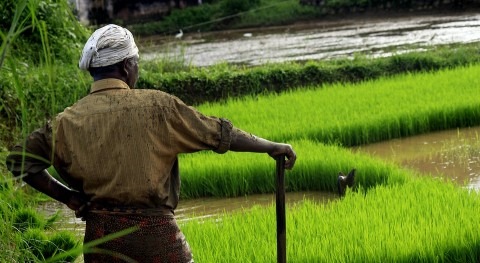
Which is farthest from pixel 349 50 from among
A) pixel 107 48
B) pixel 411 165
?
pixel 107 48

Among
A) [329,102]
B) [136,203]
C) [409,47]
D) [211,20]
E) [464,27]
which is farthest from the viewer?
[211,20]

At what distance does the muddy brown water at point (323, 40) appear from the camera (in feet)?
47.2

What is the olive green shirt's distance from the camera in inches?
109

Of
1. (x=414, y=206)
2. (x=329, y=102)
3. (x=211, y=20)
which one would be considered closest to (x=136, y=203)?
(x=414, y=206)

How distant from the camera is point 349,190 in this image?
5082 millimetres

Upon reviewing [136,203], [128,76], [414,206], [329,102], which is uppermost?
[128,76]

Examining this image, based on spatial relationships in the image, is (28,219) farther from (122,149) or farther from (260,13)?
(260,13)

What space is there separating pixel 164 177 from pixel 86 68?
398mm

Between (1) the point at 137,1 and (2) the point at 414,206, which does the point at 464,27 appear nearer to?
(1) the point at 137,1

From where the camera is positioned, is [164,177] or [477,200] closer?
[164,177]

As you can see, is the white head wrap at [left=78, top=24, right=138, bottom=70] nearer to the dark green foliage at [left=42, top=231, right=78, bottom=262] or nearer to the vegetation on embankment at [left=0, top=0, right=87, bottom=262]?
the vegetation on embankment at [left=0, top=0, right=87, bottom=262]

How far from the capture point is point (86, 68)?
2.86m

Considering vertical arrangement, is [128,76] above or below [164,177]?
above

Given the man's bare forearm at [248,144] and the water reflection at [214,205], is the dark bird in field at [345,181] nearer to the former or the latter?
the water reflection at [214,205]
